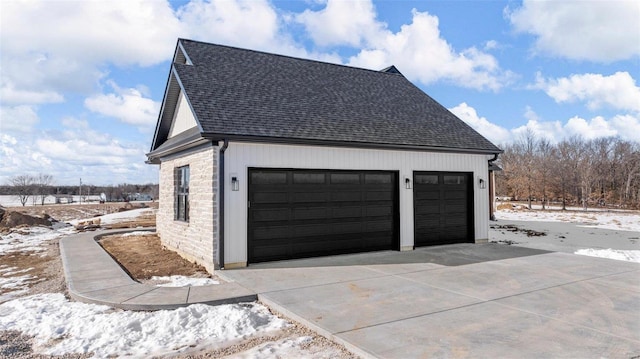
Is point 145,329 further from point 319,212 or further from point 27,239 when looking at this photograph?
point 27,239

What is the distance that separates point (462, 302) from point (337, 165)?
468 cm

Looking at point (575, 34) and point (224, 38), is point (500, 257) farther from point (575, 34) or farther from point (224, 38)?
point (224, 38)

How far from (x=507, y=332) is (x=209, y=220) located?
5.87 m

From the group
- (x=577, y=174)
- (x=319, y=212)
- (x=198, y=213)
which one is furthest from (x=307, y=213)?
(x=577, y=174)

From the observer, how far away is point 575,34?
11.3 meters

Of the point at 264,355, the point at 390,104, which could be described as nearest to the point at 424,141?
the point at 390,104

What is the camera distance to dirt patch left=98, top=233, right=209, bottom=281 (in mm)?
8031

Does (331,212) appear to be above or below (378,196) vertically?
below

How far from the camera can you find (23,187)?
51.4m

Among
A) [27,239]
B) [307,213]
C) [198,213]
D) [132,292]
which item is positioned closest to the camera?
[132,292]

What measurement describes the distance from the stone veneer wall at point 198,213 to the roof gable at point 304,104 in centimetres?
104

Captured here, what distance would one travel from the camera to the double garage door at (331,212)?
8516mm

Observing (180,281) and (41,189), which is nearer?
(180,281)

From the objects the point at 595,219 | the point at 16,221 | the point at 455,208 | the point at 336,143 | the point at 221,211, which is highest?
the point at 336,143
